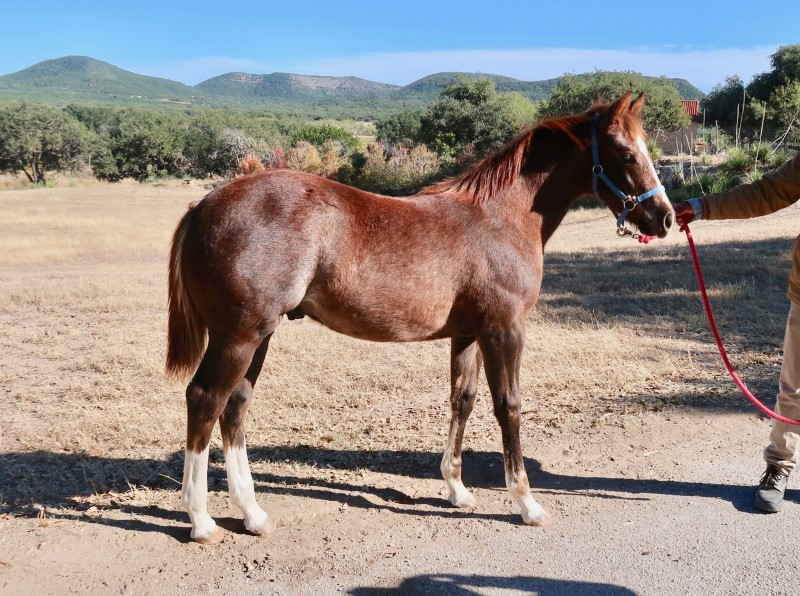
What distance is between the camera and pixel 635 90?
37.0 m

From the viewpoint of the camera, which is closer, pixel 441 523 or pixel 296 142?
pixel 441 523

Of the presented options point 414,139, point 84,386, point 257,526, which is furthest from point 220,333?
point 414,139

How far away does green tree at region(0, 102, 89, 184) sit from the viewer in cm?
4850

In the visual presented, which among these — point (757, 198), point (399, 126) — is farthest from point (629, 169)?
point (399, 126)

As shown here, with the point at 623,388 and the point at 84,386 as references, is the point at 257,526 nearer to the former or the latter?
the point at 84,386

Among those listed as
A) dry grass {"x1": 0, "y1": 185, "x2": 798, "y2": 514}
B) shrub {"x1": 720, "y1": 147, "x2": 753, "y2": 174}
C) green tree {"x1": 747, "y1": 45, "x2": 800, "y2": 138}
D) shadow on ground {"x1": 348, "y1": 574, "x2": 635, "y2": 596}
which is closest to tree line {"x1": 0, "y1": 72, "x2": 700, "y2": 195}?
green tree {"x1": 747, "y1": 45, "x2": 800, "y2": 138}

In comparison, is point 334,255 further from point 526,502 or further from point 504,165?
point 526,502

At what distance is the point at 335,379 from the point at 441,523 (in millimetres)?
2596

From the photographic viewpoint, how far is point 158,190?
123 feet

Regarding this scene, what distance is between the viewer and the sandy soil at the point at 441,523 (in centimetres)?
330

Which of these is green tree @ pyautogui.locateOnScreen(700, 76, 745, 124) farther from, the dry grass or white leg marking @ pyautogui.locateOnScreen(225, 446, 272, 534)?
white leg marking @ pyautogui.locateOnScreen(225, 446, 272, 534)

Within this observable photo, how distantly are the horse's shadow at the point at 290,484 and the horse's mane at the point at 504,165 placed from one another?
197cm

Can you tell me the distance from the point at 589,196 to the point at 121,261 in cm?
1500

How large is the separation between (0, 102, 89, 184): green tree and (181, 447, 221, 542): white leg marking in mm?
51851
